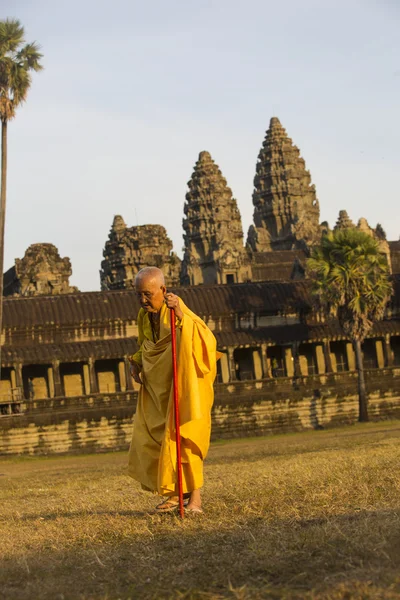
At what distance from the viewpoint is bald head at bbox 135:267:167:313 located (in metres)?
11.0

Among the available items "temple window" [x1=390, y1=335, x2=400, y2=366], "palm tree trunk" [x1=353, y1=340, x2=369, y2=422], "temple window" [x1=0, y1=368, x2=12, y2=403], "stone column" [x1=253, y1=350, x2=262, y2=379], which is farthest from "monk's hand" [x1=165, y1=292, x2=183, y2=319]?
"temple window" [x1=390, y1=335, x2=400, y2=366]

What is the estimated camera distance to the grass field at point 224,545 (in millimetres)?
7332

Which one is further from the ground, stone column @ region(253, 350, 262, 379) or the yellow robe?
stone column @ region(253, 350, 262, 379)

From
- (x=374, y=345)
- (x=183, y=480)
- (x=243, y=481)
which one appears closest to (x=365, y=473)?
(x=243, y=481)

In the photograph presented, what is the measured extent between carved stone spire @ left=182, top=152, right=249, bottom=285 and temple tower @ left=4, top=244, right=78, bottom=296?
33.6 m

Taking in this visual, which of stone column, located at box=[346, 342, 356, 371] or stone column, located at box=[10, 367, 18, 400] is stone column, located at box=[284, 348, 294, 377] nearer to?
stone column, located at box=[346, 342, 356, 371]

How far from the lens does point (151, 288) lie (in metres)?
11.0

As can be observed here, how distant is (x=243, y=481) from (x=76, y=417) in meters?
29.6

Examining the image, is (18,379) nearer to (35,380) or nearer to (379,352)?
(35,380)

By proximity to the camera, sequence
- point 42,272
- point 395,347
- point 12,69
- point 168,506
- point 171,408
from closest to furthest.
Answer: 1. point 171,408
2. point 168,506
3. point 12,69
4. point 395,347
5. point 42,272

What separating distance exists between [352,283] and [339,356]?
8.44m

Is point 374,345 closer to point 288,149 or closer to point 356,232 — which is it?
point 356,232

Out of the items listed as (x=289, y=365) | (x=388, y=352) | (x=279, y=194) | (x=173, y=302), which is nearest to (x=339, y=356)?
(x=289, y=365)

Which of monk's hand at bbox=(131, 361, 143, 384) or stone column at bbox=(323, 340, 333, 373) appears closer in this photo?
monk's hand at bbox=(131, 361, 143, 384)
